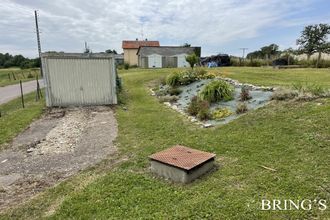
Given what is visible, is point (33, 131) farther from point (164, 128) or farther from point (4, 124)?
point (164, 128)

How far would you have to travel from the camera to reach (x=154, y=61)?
35.2 meters

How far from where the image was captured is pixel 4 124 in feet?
24.7

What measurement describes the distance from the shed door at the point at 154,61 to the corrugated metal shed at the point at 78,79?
25095 mm

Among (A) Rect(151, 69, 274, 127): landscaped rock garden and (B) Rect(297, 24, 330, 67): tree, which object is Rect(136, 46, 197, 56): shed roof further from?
(A) Rect(151, 69, 274, 127): landscaped rock garden

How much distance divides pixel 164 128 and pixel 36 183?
318cm

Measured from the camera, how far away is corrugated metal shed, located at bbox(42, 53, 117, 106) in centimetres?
966

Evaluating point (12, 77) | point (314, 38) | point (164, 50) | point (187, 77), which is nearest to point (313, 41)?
point (314, 38)

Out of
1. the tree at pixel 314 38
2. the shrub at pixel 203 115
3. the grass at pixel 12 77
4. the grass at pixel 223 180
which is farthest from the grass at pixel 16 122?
the tree at pixel 314 38

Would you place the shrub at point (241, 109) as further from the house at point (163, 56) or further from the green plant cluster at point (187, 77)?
the house at point (163, 56)

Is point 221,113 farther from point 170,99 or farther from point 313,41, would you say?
point 313,41

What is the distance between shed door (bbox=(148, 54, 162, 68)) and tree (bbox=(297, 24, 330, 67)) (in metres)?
18.5

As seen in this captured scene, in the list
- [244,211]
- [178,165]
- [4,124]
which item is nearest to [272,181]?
[244,211]

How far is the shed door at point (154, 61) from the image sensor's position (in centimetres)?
3503

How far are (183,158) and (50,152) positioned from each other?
2.94 metres
